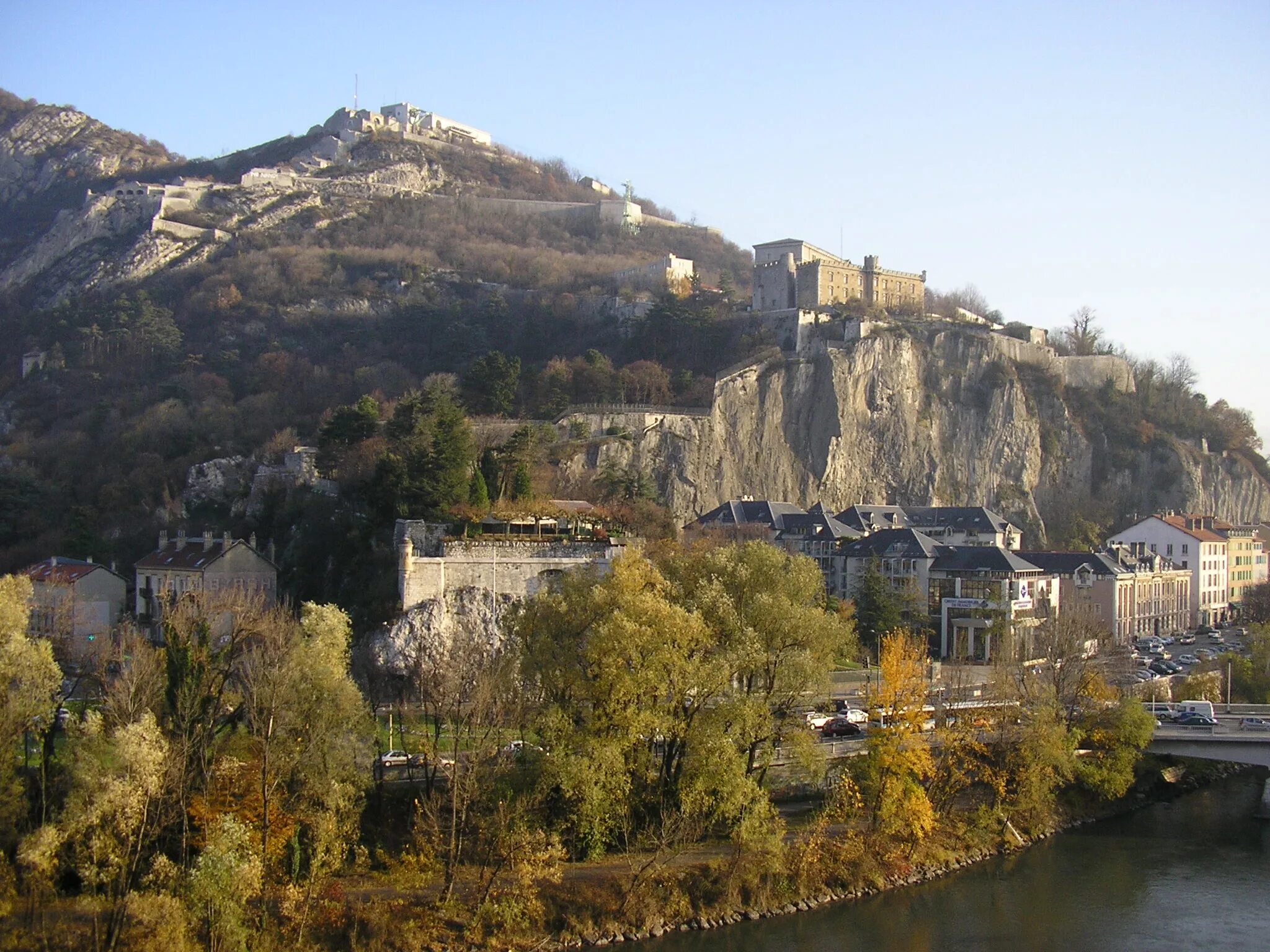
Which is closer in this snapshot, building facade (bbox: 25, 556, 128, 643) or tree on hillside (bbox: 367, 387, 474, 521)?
building facade (bbox: 25, 556, 128, 643)

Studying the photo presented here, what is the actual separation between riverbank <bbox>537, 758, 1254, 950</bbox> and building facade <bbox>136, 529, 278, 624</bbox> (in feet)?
46.6

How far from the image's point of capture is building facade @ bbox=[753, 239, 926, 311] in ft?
194

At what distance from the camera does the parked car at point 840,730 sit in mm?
26406

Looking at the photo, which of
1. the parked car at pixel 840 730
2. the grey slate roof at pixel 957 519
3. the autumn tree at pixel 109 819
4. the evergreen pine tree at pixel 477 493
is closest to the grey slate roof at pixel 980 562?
→ the grey slate roof at pixel 957 519

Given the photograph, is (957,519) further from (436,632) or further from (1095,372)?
(436,632)

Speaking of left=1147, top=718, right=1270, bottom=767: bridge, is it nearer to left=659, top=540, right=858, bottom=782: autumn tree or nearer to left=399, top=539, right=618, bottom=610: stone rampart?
left=659, top=540, right=858, bottom=782: autumn tree

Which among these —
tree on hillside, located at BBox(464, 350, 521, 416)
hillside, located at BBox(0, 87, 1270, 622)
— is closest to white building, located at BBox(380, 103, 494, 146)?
hillside, located at BBox(0, 87, 1270, 622)

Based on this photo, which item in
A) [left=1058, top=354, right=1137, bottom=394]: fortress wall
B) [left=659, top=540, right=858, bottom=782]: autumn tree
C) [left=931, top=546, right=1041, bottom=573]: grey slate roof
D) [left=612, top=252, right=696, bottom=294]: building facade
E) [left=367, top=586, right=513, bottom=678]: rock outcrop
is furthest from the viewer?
[left=612, top=252, right=696, bottom=294]: building facade

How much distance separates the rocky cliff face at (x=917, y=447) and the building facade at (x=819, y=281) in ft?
18.7

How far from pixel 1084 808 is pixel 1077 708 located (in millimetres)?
2142

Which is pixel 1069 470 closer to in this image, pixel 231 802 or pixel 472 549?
pixel 472 549

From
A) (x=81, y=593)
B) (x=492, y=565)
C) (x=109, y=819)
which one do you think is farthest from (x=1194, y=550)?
(x=109, y=819)

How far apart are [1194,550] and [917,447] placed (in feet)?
37.9

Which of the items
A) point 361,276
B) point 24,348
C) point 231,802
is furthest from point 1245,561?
point 24,348
